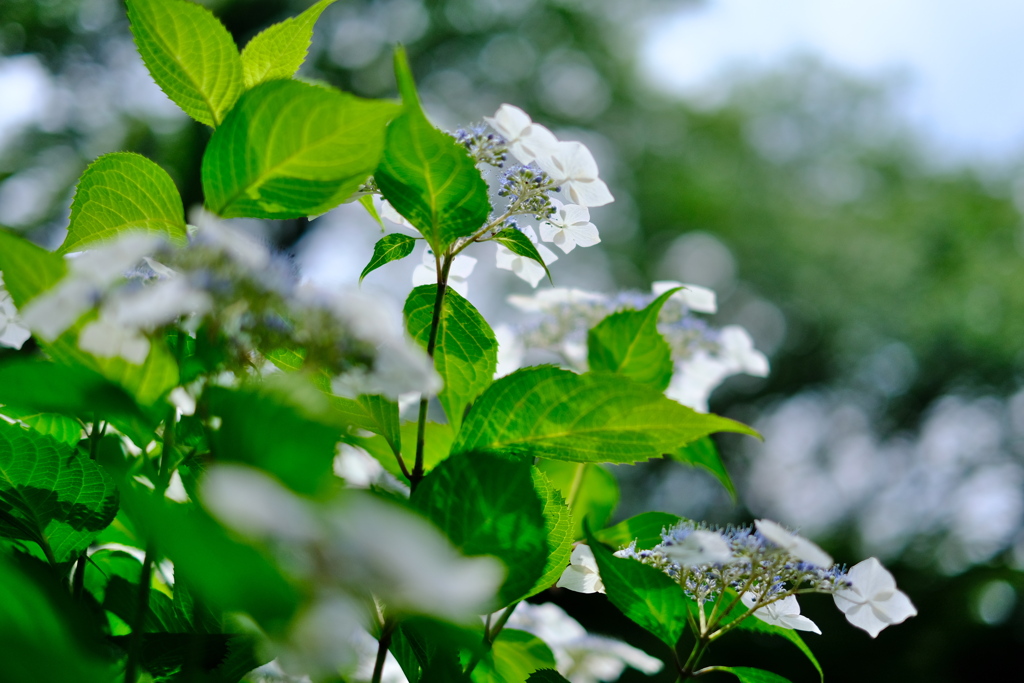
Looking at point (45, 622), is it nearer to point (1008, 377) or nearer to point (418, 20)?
point (1008, 377)

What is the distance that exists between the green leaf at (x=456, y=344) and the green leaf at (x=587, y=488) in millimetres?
216

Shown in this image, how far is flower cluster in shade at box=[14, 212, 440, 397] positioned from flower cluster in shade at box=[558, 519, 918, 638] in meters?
0.22

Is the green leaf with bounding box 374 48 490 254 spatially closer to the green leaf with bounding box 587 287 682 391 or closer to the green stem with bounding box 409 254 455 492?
the green stem with bounding box 409 254 455 492

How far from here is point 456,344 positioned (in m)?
0.48

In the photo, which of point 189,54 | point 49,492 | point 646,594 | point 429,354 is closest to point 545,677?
point 646,594

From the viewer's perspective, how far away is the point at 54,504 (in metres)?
0.40

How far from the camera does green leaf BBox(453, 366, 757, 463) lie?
0.39 meters

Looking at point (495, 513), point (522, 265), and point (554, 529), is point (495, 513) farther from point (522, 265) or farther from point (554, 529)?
point (522, 265)

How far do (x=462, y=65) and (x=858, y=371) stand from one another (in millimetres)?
5852

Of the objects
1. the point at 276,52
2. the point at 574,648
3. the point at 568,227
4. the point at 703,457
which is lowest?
the point at 574,648

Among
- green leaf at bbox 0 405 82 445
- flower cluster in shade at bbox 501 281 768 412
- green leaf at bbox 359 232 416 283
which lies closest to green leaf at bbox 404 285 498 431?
green leaf at bbox 359 232 416 283

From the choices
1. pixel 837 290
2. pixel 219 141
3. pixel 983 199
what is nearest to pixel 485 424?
pixel 219 141

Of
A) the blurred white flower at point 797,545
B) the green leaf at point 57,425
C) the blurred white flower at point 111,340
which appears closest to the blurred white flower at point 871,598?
the blurred white flower at point 797,545

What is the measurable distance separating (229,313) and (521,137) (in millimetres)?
222
